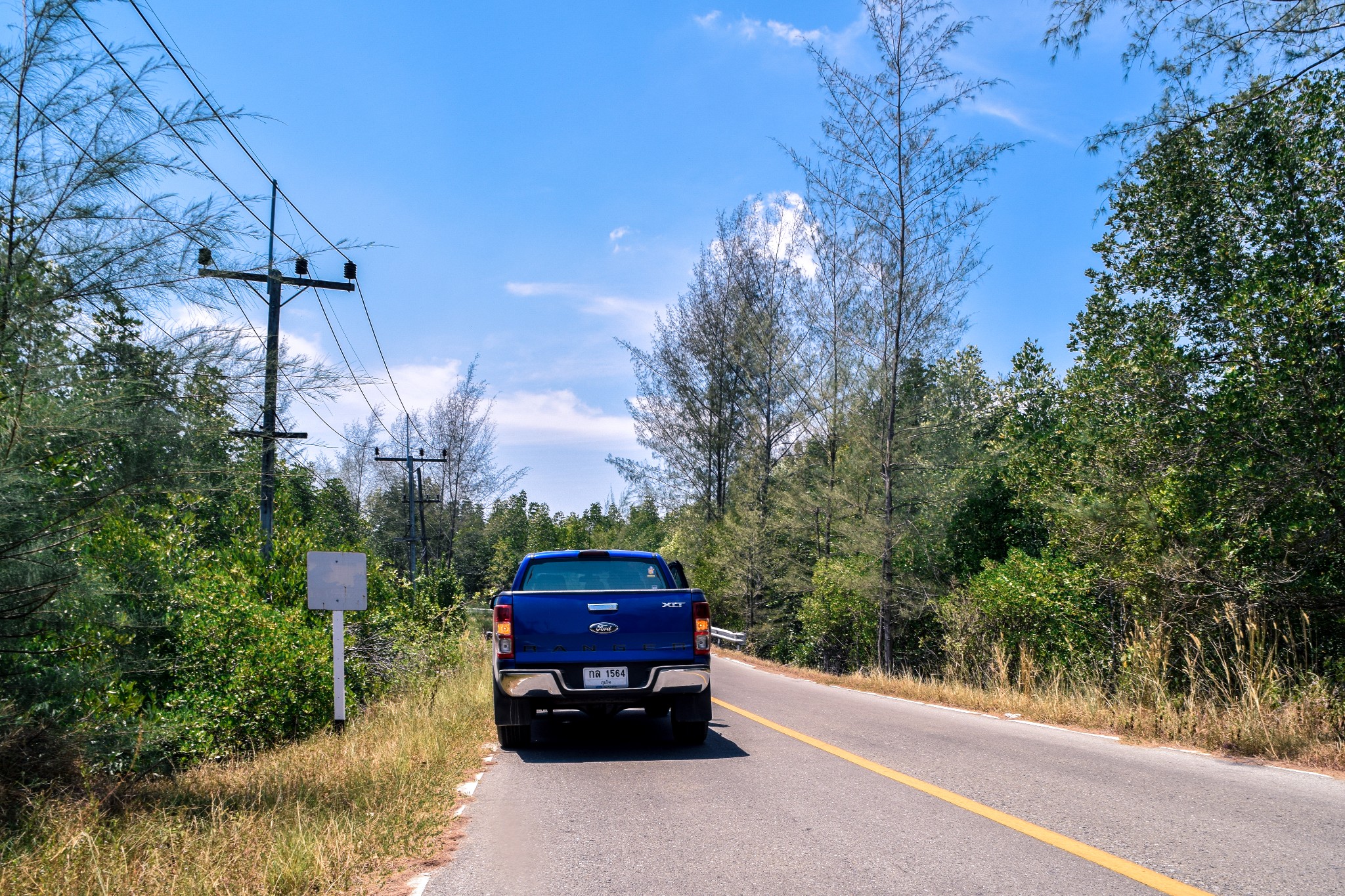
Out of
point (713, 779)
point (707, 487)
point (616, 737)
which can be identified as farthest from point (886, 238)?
point (707, 487)

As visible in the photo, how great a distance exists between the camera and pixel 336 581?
32.2 feet

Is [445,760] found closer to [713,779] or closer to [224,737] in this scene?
[713,779]

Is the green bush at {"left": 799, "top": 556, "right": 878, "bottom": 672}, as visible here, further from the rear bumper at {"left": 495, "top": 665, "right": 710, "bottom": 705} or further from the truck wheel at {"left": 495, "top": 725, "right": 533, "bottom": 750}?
the truck wheel at {"left": 495, "top": 725, "right": 533, "bottom": 750}

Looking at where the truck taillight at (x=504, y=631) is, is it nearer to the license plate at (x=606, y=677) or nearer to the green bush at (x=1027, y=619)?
the license plate at (x=606, y=677)

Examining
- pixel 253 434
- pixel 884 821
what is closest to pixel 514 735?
pixel 253 434

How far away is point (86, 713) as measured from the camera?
6480 mm

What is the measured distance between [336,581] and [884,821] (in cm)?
712

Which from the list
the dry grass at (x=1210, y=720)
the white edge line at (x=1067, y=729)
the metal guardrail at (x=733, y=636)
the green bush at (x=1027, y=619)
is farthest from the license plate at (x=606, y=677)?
the metal guardrail at (x=733, y=636)

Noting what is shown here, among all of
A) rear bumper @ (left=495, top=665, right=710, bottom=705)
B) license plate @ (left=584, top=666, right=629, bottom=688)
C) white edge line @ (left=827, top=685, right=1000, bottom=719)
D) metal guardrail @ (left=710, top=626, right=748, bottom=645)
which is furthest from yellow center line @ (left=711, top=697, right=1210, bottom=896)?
metal guardrail @ (left=710, top=626, right=748, bottom=645)

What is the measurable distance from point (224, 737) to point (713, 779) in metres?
7.25

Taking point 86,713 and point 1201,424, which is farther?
point 1201,424

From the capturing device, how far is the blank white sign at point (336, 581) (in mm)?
9672

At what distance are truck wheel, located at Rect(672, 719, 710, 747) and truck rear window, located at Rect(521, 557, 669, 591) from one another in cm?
150

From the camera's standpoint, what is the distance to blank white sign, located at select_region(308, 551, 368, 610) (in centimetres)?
967
